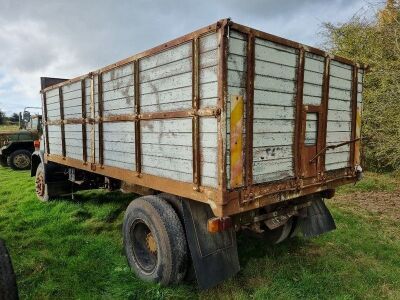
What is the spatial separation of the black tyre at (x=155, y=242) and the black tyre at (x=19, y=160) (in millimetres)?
10696

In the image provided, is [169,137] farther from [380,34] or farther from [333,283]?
[380,34]

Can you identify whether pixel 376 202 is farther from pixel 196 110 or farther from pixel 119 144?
pixel 196 110

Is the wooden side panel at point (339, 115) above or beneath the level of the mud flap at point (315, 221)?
above

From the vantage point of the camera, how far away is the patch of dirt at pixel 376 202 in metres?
6.62

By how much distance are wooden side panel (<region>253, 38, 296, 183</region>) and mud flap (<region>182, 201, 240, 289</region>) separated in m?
0.70

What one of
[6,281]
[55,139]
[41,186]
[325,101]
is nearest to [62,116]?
[55,139]

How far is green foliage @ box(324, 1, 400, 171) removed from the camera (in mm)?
7822

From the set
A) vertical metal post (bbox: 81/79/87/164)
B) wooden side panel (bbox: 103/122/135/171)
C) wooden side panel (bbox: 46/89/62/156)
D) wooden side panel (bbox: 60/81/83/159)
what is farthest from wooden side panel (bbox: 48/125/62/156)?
wooden side panel (bbox: 103/122/135/171)

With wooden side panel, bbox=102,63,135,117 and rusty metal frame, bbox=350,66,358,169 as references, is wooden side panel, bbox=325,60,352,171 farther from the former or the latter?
wooden side panel, bbox=102,63,135,117

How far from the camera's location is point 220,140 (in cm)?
278

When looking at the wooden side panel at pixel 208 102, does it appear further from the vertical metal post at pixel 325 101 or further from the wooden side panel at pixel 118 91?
the vertical metal post at pixel 325 101

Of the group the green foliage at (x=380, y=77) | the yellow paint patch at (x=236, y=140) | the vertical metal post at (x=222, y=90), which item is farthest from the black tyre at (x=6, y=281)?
the green foliage at (x=380, y=77)

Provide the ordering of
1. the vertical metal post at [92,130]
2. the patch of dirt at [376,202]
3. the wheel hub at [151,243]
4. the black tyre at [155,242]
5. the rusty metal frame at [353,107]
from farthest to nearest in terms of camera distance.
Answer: the patch of dirt at [376,202] → the vertical metal post at [92,130] → the rusty metal frame at [353,107] → the wheel hub at [151,243] → the black tyre at [155,242]

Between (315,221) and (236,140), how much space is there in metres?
2.24
